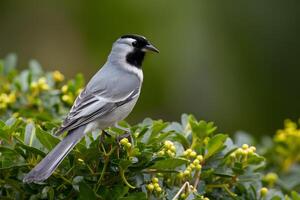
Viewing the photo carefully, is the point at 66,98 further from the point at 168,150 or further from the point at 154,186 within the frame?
the point at 154,186

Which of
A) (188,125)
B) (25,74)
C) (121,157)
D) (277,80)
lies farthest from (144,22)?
(121,157)

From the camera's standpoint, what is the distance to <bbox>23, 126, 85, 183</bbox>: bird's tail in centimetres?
328

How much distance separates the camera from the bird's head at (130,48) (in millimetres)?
4824

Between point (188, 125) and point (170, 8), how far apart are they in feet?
11.1

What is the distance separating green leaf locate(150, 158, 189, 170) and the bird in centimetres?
43

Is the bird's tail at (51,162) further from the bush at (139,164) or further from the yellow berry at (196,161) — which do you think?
the yellow berry at (196,161)

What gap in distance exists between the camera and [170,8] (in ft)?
24.1

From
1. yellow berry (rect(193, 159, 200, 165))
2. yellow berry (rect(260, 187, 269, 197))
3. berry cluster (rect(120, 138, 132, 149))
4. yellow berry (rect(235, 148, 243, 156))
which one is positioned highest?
yellow berry (rect(235, 148, 243, 156))

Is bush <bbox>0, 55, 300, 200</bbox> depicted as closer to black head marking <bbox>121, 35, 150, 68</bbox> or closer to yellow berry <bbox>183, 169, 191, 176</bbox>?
yellow berry <bbox>183, 169, 191, 176</bbox>

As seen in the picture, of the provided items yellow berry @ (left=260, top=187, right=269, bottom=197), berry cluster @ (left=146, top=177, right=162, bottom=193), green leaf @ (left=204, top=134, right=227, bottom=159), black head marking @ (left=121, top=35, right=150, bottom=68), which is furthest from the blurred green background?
berry cluster @ (left=146, top=177, right=162, bottom=193)

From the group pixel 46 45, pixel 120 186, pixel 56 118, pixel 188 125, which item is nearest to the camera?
pixel 120 186

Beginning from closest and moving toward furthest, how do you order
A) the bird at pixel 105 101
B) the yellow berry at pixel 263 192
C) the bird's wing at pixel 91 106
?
the bird at pixel 105 101, the yellow berry at pixel 263 192, the bird's wing at pixel 91 106

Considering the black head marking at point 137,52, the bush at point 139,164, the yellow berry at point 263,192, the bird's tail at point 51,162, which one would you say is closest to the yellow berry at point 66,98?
the bush at point 139,164

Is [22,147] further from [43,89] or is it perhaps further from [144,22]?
[144,22]
